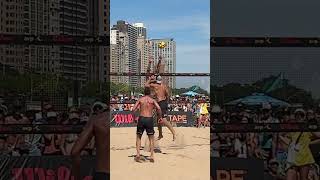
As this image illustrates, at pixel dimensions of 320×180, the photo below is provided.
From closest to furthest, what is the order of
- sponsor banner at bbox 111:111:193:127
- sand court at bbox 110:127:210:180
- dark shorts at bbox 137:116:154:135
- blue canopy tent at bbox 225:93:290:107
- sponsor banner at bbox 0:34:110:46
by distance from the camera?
sponsor banner at bbox 0:34:110:46
blue canopy tent at bbox 225:93:290:107
sand court at bbox 110:127:210:180
dark shorts at bbox 137:116:154:135
sponsor banner at bbox 111:111:193:127

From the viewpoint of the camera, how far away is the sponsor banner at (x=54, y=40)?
16.4 ft

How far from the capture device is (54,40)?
5.02 m

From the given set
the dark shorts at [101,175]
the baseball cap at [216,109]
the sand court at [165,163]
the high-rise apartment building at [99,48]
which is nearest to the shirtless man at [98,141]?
the dark shorts at [101,175]

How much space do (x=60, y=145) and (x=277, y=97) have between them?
2.11 m

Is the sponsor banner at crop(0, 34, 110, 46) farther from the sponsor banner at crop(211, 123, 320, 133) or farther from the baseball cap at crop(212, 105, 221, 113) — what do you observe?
the sponsor banner at crop(211, 123, 320, 133)

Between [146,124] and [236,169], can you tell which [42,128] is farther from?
[146,124]

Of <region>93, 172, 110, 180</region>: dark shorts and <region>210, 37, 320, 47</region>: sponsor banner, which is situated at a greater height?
<region>210, 37, 320, 47</region>: sponsor banner

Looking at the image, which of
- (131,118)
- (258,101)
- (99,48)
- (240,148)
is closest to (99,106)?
(99,48)

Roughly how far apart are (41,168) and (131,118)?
16399 mm

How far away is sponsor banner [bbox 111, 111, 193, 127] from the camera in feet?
70.2

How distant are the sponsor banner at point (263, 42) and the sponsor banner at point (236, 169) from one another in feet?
3.62

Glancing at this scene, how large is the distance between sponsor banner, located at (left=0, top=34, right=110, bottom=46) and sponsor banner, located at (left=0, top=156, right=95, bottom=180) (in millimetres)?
1077

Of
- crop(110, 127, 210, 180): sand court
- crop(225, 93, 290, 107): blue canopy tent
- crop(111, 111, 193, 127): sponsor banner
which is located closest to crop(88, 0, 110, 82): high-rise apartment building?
crop(225, 93, 290, 107): blue canopy tent

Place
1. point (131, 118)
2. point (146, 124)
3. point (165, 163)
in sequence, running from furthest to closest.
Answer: point (131, 118), point (146, 124), point (165, 163)
